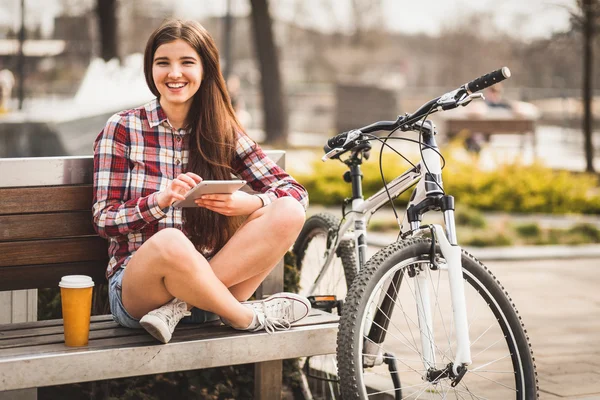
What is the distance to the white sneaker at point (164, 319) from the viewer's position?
3.28 meters

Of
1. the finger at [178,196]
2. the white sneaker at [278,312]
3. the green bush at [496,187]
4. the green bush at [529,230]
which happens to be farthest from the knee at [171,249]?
the green bush at [496,187]

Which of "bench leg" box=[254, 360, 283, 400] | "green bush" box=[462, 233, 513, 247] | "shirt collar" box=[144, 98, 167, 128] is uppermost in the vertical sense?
"shirt collar" box=[144, 98, 167, 128]

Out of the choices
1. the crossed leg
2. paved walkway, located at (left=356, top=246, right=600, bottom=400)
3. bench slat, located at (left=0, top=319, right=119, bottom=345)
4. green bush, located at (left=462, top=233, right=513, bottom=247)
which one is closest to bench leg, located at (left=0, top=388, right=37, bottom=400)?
bench slat, located at (left=0, top=319, right=119, bottom=345)

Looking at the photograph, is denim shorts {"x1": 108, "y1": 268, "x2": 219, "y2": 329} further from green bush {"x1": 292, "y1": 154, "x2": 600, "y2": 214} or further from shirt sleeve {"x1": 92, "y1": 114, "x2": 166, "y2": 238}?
green bush {"x1": 292, "y1": 154, "x2": 600, "y2": 214}

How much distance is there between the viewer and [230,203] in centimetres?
348

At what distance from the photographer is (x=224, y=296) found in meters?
3.42

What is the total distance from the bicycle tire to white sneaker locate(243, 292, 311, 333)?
2.76ft

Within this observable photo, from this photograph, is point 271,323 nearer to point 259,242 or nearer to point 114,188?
point 259,242

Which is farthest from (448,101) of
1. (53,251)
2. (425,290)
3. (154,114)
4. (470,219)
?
(470,219)

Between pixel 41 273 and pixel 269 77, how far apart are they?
17.7m

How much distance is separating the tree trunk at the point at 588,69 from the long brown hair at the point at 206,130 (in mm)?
12049

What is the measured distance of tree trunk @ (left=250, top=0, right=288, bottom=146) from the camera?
19.9 metres

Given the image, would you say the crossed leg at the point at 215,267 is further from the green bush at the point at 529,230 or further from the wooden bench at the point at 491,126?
the wooden bench at the point at 491,126

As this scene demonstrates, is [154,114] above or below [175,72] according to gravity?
below
